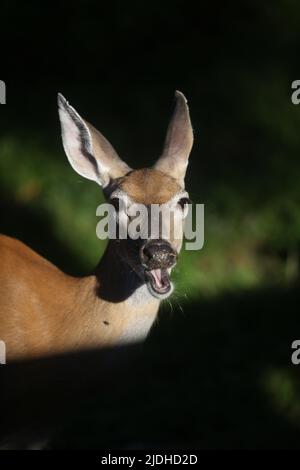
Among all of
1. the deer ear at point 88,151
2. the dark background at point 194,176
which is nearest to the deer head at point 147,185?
the deer ear at point 88,151

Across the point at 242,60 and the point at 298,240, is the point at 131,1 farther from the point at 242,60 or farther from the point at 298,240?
the point at 298,240

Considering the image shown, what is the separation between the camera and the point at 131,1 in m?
9.62

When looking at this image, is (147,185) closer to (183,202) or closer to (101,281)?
(183,202)

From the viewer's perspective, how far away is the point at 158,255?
18.7 ft

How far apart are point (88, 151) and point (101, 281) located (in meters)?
0.63

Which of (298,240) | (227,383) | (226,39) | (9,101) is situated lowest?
(227,383)

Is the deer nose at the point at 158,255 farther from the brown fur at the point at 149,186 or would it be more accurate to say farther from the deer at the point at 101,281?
the brown fur at the point at 149,186

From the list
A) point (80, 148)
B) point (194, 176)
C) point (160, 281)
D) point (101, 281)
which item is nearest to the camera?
point (160, 281)

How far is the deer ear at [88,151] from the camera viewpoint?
20.4 feet

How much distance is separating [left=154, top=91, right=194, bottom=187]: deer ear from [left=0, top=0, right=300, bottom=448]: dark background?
1.23 m

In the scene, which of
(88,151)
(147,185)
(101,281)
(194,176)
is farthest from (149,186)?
(194,176)

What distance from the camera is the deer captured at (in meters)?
6.03
